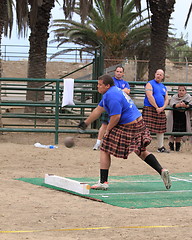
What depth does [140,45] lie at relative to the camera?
3306 cm

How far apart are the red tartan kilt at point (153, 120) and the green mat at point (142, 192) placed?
2.26m

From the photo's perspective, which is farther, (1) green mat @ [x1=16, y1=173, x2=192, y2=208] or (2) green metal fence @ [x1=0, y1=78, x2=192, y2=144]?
(2) green metal fence @ [x1=0, y1=78, x2=192, y2=144]

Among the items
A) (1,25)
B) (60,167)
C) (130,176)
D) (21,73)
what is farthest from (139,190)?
(21,73)

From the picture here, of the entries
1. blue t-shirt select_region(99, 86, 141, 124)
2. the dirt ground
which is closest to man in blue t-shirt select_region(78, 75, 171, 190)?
blue t-shirt select_region(99, 86, 141, 124)

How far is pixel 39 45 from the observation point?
59.4 ft

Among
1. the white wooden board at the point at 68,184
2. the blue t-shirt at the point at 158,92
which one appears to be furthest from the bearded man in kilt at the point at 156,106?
the white wooden board at the point at 68,184

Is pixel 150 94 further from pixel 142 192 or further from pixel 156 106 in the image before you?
pixel 142 192

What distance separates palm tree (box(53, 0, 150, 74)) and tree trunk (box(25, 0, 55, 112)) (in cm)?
1243

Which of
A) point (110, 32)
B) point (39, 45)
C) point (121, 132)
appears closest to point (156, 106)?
point (121, 132)

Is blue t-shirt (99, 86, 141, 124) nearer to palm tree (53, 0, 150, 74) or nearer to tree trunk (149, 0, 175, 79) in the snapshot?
tree trunk (149, 0, 175, 79)

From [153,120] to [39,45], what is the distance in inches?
331

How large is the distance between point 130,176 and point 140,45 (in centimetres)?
2544

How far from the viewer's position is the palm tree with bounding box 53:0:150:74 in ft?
101

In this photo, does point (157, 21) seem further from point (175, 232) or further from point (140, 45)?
point (140, 45)
